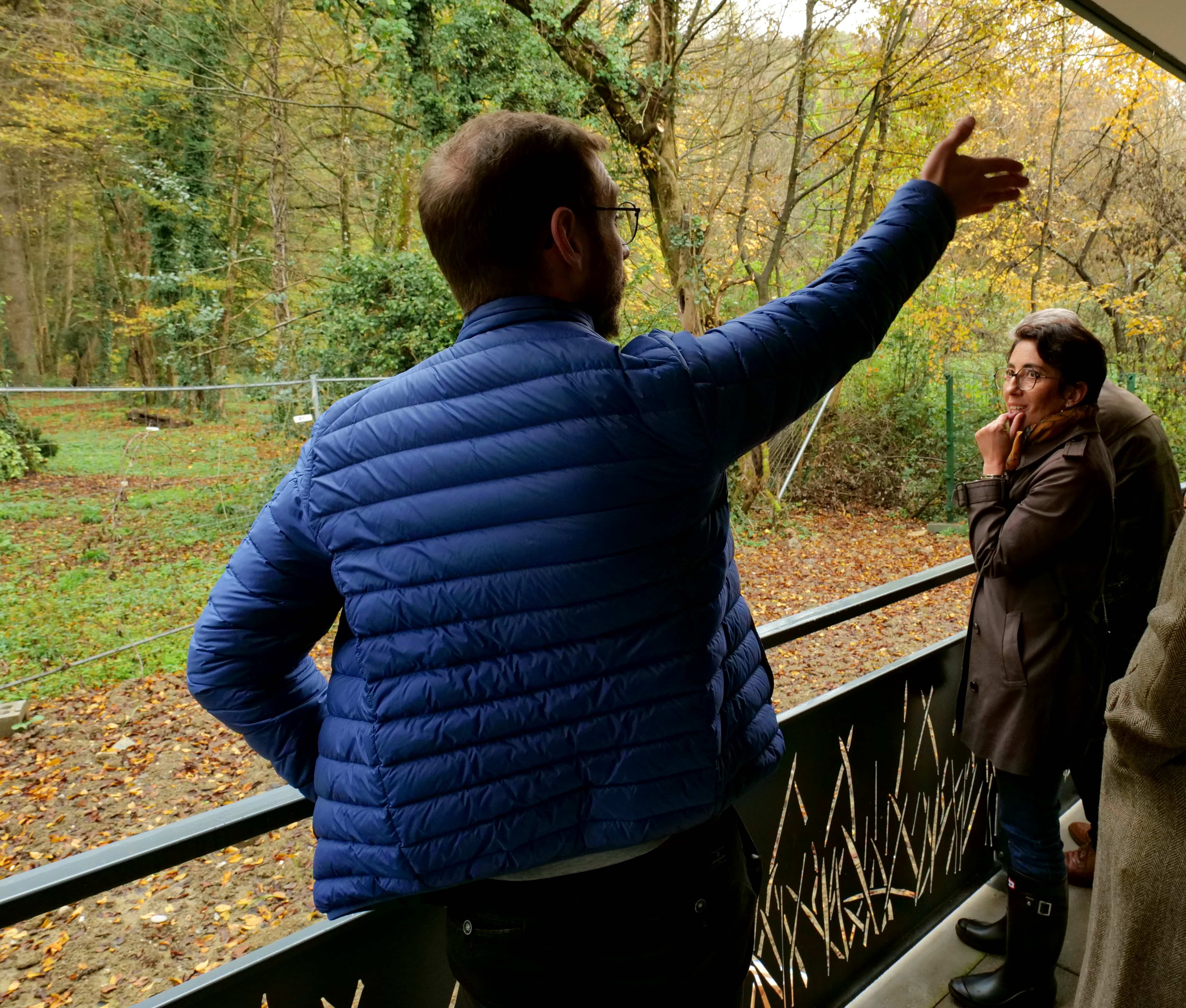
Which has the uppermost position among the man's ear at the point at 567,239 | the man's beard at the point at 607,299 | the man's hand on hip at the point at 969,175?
the man's hand on hip at the point at 969,175

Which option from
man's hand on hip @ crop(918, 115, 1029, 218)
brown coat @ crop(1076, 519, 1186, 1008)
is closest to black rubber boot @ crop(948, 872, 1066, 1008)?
brown coat @ crop(1076, 519, 1186, 1008)

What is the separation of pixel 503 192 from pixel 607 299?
15cm

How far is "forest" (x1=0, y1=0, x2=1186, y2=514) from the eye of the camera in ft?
22.3

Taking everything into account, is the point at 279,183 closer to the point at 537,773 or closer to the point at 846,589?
the point at 846,589

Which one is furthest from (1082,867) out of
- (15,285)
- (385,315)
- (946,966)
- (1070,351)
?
(15,285)

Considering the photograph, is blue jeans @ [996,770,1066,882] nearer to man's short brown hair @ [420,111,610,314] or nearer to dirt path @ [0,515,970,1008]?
man's short brown hair @ [420,111,610,314]

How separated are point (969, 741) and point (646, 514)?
146cm

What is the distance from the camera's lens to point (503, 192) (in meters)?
0.77

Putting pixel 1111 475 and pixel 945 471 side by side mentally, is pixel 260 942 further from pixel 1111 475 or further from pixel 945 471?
pixel 945 471

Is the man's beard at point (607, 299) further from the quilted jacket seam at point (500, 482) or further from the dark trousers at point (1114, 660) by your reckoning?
the dark trousers at point (1114, 660)

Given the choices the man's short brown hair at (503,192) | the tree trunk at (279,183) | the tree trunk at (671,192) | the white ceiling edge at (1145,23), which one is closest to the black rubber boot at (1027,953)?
the man's short brown hair at (503,192)

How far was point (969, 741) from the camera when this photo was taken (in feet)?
5.98

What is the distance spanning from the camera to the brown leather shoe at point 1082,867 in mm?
2271

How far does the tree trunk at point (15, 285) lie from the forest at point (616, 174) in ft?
0.11
